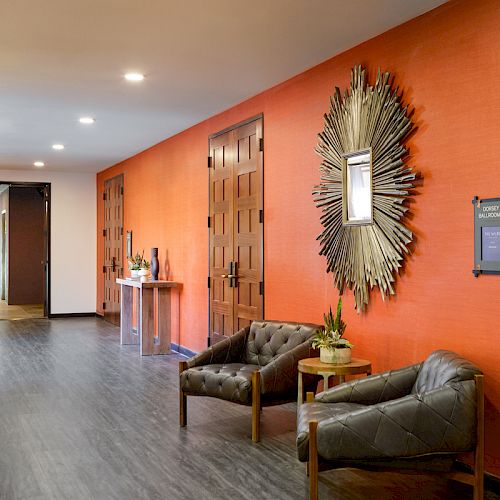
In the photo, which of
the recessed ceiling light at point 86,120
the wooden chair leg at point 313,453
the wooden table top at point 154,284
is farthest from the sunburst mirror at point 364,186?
the wooden table top at point 154,284

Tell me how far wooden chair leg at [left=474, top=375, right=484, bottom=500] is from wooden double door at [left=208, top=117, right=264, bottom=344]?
3.31 m

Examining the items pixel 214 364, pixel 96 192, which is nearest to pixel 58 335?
pixel 96 192

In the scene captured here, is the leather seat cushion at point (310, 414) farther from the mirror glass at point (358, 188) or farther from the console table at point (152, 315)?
the console table at point (152, 315)

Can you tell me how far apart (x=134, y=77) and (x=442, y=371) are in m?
3.66

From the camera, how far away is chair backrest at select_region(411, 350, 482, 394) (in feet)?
10.7

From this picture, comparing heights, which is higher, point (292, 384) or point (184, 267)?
point (184, 267)

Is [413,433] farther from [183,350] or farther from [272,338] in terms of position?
[183,350]

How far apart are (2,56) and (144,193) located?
16.5ft

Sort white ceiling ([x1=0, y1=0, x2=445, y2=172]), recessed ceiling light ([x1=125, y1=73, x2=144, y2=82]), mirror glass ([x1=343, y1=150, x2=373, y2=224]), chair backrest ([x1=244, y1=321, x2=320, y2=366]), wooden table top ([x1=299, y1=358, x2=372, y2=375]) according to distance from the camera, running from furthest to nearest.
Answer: recessed ceiling light ([x1=125, y1=73, x2=144, y2=82]) → chair backrest ([x1=244, y1=321, x2=320, y2=366]) → mirror glass ([x1=343, y1=150, x2=373, y2=224]) → wooden table top ([x1=299, y1=358, x2=372, y2=375]) → white ceiling ([x1=0, y1=0, x2=445, y2=172])

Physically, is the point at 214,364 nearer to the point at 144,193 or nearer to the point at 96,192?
the point at 144,193

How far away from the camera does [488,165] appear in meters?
3.81

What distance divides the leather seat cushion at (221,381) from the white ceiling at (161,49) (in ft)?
7.68

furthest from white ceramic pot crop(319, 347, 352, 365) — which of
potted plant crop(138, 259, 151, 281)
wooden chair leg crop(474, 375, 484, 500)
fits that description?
potted plant crop(138, 259, 151, 281)

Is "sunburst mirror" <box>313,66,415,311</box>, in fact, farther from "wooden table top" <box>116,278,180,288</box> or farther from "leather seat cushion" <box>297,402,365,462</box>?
"wooden table top" <box>116,278,180,288</box>
